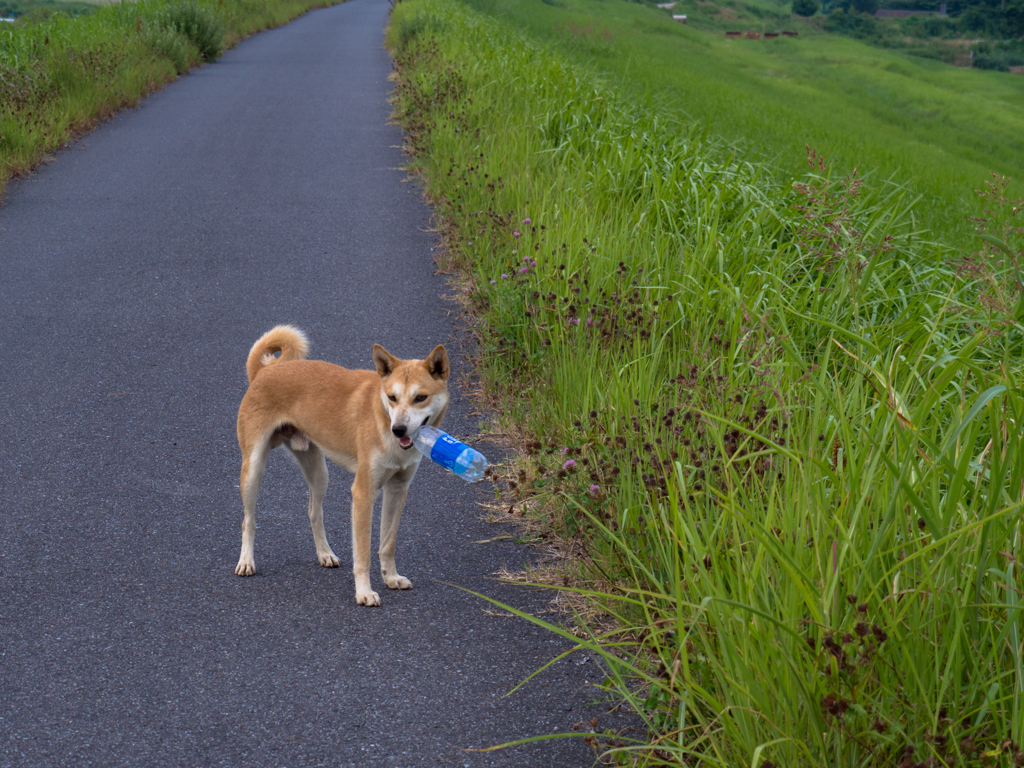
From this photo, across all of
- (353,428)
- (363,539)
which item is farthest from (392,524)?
(353,428)

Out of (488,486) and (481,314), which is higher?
(481,314)

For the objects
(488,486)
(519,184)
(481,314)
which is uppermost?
(519,184)

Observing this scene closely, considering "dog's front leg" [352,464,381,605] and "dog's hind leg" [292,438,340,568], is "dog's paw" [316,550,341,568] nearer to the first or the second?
"dog's hind leg" [292,438,340,568]

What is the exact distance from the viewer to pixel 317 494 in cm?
411

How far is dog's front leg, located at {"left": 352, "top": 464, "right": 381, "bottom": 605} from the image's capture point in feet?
12.1

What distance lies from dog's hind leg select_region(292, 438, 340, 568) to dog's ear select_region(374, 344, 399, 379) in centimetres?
61

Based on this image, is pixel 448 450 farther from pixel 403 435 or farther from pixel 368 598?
pixel 368 598

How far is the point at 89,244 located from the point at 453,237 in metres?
3.48

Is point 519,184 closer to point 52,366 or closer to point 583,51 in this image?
point 52,366

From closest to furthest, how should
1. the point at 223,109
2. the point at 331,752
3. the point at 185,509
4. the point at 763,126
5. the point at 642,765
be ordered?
the point at 642,765
the point at 331,752
the point at 185,509
the point at 223,109
the point at 763,126

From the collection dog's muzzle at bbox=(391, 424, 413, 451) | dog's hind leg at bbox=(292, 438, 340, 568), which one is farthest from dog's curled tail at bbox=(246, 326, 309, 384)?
dog's muzzle at bbox=(391, 424, 413, 451)

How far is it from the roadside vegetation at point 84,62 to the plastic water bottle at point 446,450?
8.29 meters

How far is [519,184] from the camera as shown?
761cm

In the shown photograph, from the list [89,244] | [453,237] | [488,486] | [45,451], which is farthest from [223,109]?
[488,486]
